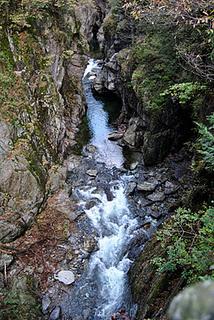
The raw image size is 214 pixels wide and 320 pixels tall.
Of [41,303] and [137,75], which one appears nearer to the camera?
[41,303]

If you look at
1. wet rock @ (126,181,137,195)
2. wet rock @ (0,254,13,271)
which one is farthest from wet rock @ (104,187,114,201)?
wet rock @ (0,254,13,271)

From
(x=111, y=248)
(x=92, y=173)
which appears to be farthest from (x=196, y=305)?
(x=92, y=173)

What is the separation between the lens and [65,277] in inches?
445

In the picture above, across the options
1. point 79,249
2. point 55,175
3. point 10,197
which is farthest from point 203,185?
point 55,175

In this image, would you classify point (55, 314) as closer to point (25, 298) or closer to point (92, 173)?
point (25, 298)

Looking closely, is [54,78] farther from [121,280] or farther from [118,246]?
[121,280]

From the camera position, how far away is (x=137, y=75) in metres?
17.9

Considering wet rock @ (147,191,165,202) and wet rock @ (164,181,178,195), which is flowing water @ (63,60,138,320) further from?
wet rock @ (164,181,178,195)

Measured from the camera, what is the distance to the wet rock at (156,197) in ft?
47.4

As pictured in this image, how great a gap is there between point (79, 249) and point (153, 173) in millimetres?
5455

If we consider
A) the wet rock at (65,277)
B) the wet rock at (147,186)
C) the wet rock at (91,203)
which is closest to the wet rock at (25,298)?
the wet rock at (65,277)

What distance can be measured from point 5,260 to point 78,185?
5277mm

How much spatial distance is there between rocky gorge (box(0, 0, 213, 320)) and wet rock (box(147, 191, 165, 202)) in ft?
0.27

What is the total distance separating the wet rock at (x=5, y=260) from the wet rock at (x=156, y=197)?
6086 mm
